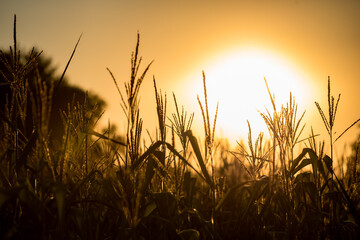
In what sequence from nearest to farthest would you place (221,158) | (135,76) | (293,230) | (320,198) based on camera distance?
1. (135,76)
2. (293,230)
3. (320,198)
4. (221,158)

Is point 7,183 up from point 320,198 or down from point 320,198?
down

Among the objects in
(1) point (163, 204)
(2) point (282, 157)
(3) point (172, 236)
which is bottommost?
(3) point (172, 236)

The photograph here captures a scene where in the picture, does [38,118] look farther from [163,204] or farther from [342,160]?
[342,160]

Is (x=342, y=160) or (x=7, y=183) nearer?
(x=7, y=183)

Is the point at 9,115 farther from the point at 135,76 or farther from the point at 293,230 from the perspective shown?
the point at 293,230

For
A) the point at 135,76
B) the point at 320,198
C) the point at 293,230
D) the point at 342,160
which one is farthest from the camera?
the point at 342,160

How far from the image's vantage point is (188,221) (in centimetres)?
216

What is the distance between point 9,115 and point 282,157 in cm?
165

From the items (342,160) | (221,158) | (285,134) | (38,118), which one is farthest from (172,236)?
(221,158)

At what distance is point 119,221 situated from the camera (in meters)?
2.00

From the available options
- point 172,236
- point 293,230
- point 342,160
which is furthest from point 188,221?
point 342,160

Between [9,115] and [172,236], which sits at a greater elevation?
[9,115]

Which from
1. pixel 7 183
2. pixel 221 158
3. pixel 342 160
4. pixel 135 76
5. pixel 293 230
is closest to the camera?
pixel 135 76

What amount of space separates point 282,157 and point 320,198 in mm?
406
